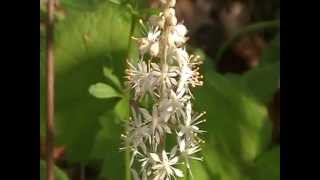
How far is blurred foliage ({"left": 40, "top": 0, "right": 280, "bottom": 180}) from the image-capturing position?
2.28 m

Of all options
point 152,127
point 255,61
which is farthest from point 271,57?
point 152,127

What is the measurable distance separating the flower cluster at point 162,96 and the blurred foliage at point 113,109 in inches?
16.6

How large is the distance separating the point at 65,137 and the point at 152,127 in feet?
2.81

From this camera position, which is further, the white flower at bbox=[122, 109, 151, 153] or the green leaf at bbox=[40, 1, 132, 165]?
the green leaf at bbox=[40, 1, 132, 165]

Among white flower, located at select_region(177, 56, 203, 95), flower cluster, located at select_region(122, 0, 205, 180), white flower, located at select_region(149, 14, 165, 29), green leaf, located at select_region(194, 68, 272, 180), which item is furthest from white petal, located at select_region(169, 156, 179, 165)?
green leaf, located at select_region(194, 68, 272, 180)

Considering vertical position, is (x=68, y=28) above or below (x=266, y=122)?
above

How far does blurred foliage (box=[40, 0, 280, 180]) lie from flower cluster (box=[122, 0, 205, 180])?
0.42 meters

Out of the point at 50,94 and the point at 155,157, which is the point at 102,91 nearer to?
the point at 50,94

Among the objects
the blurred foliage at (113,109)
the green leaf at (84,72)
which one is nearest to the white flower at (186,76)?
the blurred foliage at (113,109)

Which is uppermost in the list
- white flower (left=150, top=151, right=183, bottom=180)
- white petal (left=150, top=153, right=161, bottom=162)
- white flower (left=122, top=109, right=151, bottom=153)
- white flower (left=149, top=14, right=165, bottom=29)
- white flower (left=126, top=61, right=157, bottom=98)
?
white flower (left=149, top=14, right=165, bottom=29)

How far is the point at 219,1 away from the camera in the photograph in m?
4.27

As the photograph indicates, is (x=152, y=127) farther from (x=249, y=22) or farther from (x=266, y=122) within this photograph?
(x=249, y=22)

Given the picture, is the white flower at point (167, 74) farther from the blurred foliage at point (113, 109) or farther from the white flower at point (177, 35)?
the blurred foliage at point (113, 109)

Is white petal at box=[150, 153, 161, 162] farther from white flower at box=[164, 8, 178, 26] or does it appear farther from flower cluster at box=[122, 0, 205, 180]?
white flower at box=[164, 8, 178, 26]
